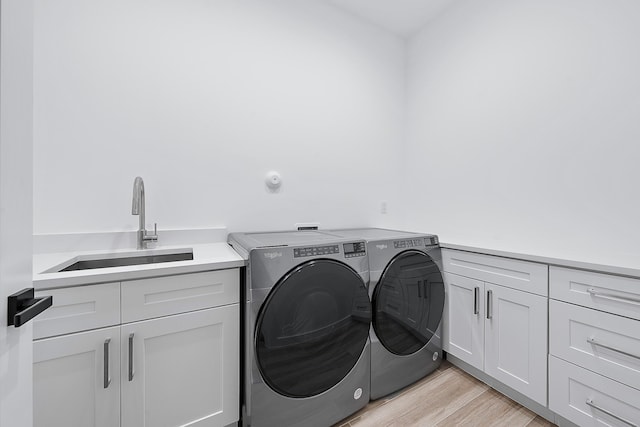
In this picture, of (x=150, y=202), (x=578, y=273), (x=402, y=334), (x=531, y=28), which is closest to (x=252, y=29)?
(x=150, y=202)

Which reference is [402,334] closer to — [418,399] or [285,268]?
[418,399]

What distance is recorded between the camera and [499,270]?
160 cm

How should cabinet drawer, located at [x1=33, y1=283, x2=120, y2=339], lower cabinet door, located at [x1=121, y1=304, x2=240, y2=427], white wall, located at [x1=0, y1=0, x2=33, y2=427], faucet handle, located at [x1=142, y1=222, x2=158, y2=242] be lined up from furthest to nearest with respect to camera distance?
faucet handle, located at [x1=142, y1=222, x2=158, y2=242]
lower cabinet door, located at [x1=121, y1=304, x2=240, y2=427]
cabinet drawer, located at [x1=33, y1=283, x2=120, y2=339]
white wall, located at [x1=0, y1=0, x2=33, y2=427]

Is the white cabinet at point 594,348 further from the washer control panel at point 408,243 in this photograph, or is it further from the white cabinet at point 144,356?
the white cabinet at point 144,356

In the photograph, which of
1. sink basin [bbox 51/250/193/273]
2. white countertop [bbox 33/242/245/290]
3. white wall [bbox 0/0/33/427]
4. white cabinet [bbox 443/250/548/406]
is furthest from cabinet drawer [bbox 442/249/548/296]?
white wall [bbox 0/0/33/427]

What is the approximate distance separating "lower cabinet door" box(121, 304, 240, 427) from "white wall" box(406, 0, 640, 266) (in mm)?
1818

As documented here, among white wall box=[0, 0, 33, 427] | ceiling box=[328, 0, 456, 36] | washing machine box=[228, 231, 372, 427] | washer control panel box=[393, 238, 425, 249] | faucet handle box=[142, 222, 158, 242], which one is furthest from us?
ceiling box=[328, 0, 456, 36]

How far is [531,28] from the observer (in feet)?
Answer: 5.75

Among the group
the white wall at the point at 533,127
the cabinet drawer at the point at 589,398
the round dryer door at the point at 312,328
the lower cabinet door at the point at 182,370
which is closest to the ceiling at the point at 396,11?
the white wall at the point at 533,127

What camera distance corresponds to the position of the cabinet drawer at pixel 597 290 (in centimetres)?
112

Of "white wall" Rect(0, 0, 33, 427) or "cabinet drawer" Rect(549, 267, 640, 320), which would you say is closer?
"white wall" Rect(0, 0, 33, 427)

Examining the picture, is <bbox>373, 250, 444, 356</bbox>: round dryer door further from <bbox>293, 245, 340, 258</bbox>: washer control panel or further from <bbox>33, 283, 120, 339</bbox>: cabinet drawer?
<bbox>33, 283, 120, 339</bbox>: cabinet drawer

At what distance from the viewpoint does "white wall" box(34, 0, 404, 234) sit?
55.9 inches

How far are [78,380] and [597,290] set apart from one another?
2.18m
